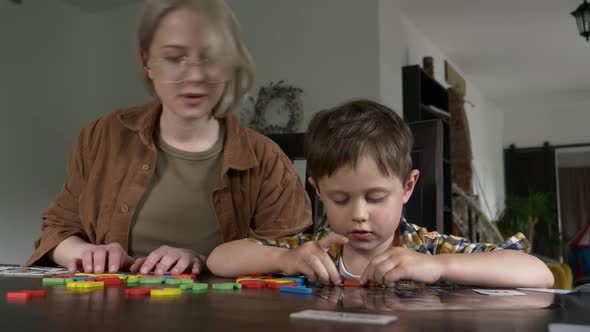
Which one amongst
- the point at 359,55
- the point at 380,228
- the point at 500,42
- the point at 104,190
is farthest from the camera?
the point at 500,42

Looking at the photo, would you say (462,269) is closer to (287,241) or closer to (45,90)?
(287,241)

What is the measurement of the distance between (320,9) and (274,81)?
63 centimetres

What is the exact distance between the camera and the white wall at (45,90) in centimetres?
418

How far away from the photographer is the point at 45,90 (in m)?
4.48

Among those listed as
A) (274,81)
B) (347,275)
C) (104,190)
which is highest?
(274,81)

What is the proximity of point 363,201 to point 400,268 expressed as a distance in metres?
0.15

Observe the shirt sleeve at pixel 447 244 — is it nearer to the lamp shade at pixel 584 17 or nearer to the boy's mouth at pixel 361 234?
the boy's mouth at pixel 361 234

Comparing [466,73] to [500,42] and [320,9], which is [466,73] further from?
[320,9]

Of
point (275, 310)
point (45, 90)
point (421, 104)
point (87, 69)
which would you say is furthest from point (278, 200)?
point (87, 69)

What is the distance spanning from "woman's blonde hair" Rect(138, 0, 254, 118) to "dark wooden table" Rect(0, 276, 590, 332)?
599 mm

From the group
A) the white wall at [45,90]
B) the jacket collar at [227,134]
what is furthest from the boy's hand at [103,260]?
the white wall at [45,90]

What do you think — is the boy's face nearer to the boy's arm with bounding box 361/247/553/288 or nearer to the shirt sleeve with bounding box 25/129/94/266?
the boy's arm with bounding box 361/247/553/288

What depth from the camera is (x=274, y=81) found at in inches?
177

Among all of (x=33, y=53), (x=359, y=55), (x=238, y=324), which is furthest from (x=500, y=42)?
(x=238, y=324)
